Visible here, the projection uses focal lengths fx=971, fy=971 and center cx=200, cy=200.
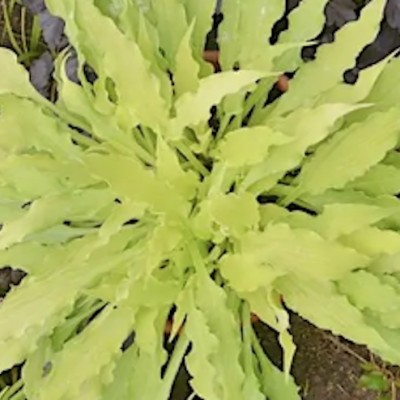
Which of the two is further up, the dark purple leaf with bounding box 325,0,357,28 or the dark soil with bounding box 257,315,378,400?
the dark purple leaf with bounding box 325,0,357,28

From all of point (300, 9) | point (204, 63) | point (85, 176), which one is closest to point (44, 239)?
point (85, 176)

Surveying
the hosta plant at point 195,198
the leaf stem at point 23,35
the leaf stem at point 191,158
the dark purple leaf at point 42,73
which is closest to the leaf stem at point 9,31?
the leaf stem at point 23,35

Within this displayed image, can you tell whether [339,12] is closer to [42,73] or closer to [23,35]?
[42,73]

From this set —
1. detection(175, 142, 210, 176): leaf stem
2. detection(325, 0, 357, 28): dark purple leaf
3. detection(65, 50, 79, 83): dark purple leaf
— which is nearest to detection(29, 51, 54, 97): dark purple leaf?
detection(65, 50, 79, 83): dark purple leaf

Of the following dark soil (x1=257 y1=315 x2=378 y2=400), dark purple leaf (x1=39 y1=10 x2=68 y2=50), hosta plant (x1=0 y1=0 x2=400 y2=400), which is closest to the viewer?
hosta plant (x1=0 y1=0 x2=400 y2=400)

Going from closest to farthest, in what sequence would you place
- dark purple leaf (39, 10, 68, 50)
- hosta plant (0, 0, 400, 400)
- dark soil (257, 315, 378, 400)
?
1. hosta plant (0, 0, 400, 400)
2. dark purple leaf (39, 10, 68, 50)
3. dark soil (257, 315, 378, 400)

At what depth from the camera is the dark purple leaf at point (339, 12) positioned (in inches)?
39.2

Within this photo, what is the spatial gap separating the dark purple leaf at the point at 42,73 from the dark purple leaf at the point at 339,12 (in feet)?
1.05

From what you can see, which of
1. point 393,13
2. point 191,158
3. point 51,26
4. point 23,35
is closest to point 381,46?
point 393,13

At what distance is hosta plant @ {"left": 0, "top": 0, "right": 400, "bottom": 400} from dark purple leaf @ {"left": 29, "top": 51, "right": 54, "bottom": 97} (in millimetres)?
97

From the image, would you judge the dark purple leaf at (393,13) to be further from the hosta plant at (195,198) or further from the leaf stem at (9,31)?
the leaf stem at (9,31)

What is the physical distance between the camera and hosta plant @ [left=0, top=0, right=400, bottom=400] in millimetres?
898

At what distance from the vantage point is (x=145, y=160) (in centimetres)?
98

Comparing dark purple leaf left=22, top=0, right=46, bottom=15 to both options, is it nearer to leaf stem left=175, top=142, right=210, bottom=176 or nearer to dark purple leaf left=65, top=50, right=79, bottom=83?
dark purple leaf left=65, top=50, right=79, bottom=83
